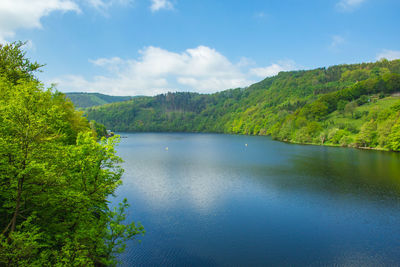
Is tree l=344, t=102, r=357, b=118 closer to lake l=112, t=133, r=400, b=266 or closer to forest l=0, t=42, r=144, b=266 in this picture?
lake l=112, t=133, r=400, b=266

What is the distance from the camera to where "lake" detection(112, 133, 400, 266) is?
61.6ft

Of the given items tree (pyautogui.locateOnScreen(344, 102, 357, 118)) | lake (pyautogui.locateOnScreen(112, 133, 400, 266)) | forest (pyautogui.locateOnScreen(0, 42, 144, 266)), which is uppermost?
tree (pyautogui.locateOnScreen(344, 102, 357, 118))

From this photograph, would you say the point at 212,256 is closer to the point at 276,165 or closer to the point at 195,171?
the point at 195,171

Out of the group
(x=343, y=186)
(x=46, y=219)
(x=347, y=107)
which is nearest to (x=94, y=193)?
(x=46, y=219)

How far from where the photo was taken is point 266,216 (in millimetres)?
26203

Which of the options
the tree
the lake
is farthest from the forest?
the tree

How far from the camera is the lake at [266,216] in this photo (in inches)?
739

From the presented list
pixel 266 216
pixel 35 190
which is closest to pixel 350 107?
pixel 266 216

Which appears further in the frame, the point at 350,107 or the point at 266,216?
the point at 350,107

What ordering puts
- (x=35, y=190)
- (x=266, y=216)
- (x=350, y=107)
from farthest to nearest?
(x=350, y=107) < (x=266, y=216) < (x=35, y=190)

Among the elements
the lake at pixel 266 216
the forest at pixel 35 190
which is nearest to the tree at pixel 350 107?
the lake at pixel 266 216

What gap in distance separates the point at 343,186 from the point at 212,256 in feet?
86.9

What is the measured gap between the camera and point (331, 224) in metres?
24.1

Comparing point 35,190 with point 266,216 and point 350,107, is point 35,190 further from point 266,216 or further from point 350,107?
point 350,107
